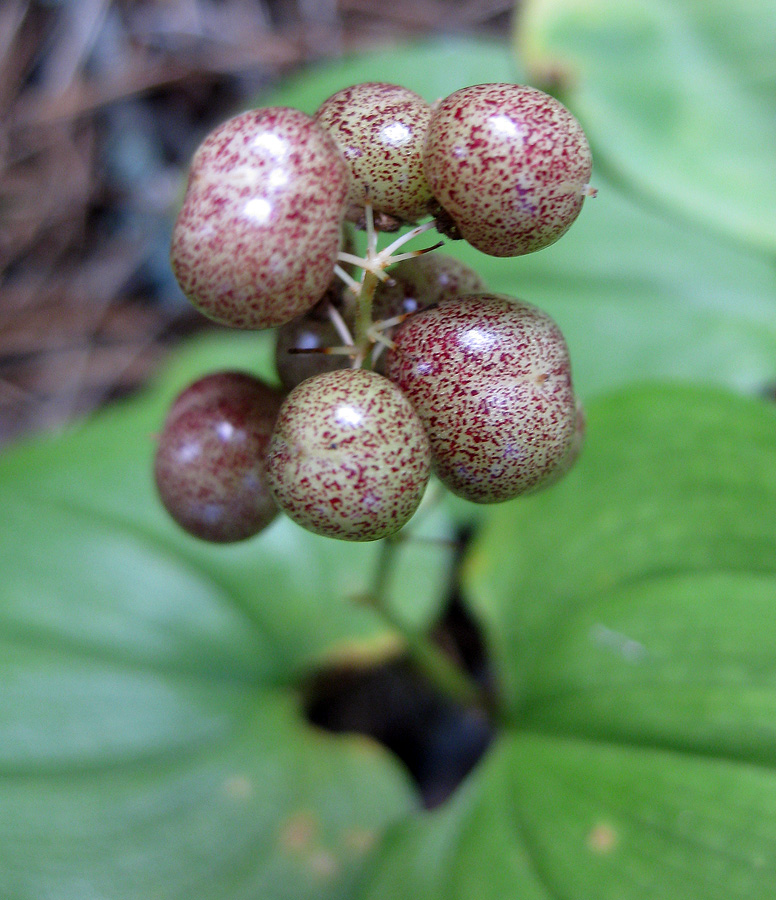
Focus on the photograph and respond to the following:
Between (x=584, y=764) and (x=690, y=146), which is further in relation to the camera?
(x=690, y=146)

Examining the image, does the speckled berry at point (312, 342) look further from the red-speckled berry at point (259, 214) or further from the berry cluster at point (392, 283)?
the red-speckled berry at point (259, 214)

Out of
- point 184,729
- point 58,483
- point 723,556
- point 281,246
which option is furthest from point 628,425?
point 58,483

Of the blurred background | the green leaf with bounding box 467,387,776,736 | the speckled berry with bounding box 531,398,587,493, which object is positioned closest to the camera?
the speckled berry with bounding box 531,398,587,493

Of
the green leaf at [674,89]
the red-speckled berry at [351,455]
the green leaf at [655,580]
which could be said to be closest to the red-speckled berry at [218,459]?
the red-speckled berry at [351,455]

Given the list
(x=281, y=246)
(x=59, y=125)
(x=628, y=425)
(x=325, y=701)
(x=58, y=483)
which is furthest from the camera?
(x=59, y=125)

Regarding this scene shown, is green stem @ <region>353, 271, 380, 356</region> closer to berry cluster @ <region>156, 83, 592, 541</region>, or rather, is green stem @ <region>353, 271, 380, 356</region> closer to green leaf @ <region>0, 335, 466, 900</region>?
berry cluster @ <region>156, 83, 592, 541</region>

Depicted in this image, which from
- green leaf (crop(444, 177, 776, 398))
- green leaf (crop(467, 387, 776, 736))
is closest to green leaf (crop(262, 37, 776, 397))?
green leaf (crop(444, 177, 776, 398))

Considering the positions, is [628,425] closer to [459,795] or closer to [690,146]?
[459,795]
